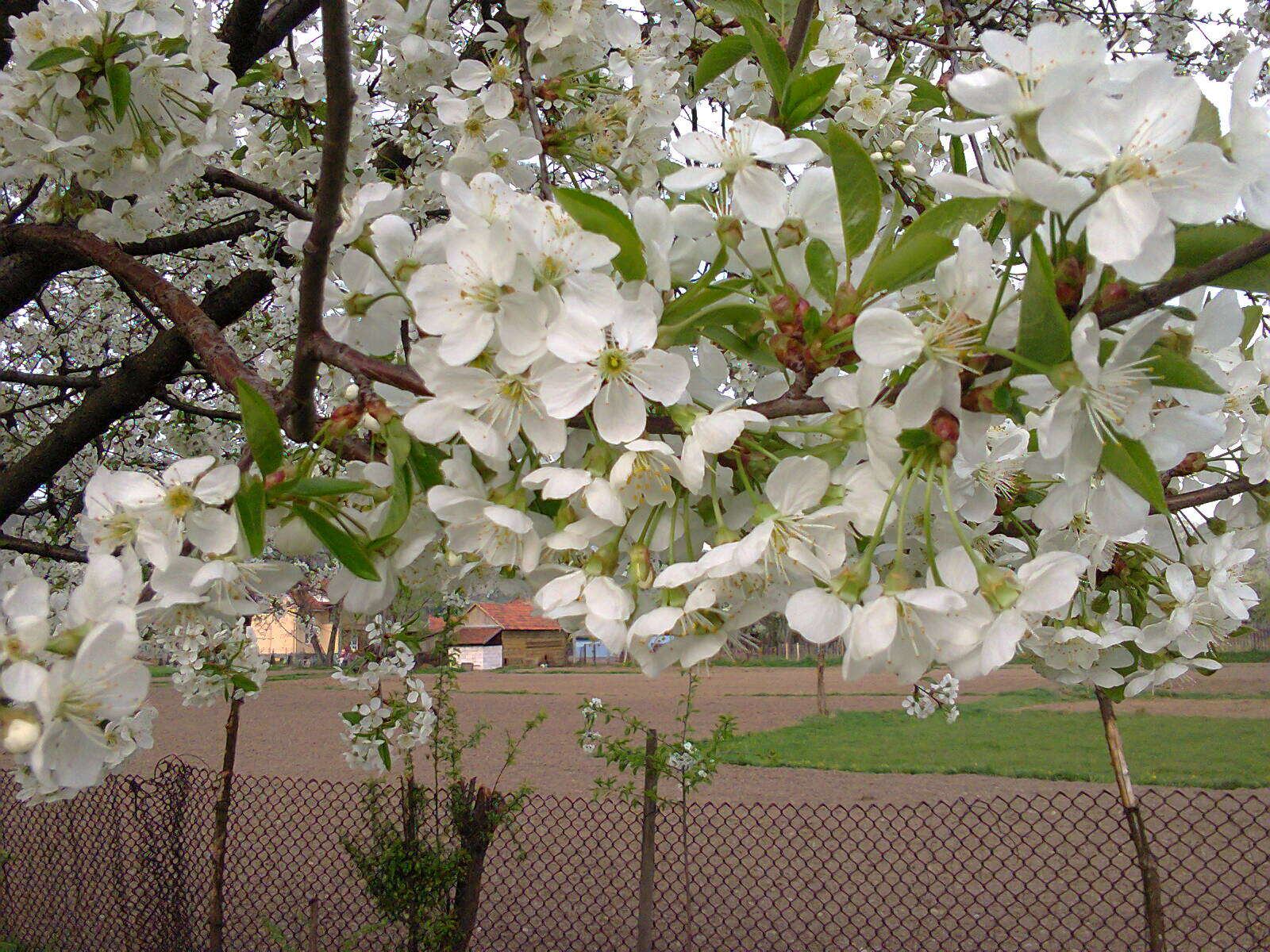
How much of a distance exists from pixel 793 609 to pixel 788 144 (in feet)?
1.42

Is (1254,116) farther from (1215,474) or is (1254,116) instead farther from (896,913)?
(896,913)

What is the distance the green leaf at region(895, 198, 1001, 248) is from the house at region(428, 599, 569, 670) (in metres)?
32.1

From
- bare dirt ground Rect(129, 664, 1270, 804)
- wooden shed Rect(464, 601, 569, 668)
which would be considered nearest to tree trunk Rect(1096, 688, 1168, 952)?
bare dirt ground Rect(129, 664, 1270, 804)

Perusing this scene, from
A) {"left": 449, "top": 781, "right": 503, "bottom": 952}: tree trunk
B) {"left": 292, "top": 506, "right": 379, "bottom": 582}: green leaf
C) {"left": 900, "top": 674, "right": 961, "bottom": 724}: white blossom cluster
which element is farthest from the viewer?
{"left": 900, "top": 674, "right": 961, "bottom": 724}: white blossom cluster

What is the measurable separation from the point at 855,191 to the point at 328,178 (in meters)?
0.57

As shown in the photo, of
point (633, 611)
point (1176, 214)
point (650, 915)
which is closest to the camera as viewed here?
point (1176, 214)

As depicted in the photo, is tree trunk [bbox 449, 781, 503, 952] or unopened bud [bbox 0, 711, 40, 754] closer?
unopened bud [bbox 0, 711, 40, 754]

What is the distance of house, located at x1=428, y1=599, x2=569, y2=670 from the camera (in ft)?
107

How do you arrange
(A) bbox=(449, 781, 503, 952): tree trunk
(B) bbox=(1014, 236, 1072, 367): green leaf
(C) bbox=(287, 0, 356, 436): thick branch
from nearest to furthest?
1. (B) bbox=(1014, 236, 1072, 367): green leaf
2. (C) bbox=(287, 0, 356, 436): thick branch
3. (A) bbox=(449, 781, 503, 952): tree trunk

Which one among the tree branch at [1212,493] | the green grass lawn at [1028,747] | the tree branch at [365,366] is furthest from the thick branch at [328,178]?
the green grass lawn at [1028,747]

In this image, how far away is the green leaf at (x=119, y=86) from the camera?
1248mm

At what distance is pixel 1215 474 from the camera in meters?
1.22

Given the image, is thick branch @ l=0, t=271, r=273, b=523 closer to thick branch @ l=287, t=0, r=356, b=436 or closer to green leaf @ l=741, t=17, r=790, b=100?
thick branch @ l=287, t=0, r=356, b=436

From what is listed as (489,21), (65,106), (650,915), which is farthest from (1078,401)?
(650,915)
